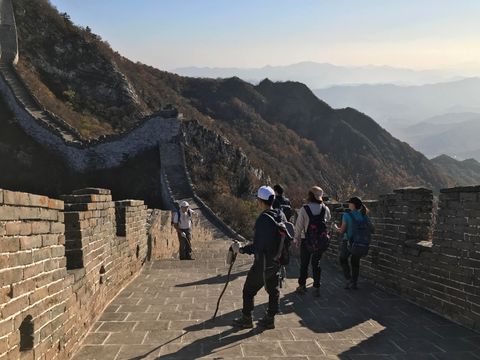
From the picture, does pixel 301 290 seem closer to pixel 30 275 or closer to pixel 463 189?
pixel 463 189

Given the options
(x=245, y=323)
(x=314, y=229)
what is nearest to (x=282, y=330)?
(x=245, y=323)

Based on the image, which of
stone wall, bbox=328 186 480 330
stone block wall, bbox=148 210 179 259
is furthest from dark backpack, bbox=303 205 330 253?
stone block wall, bbox=148 210 179 259

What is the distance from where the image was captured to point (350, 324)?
6.39 metres

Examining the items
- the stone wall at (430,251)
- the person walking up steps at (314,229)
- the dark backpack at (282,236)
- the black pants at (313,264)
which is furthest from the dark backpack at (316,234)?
Result: the dark backpack at (282,236)

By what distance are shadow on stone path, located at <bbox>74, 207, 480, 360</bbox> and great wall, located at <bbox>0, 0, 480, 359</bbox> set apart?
22 mm

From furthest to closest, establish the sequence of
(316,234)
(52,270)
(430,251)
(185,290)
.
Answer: (185,290) → (316,234) → (430,251) → (52,270)

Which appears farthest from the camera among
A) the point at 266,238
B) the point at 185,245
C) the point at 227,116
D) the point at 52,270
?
the point at 227,116

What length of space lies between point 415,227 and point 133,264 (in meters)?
5.30

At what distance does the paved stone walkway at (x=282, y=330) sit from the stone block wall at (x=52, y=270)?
0.45 m

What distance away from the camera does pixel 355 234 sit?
320 inches

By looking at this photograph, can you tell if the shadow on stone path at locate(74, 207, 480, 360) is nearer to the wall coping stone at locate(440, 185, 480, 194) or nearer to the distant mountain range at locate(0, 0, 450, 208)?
the wall coping stone at locate(440, 185, 480, 194)

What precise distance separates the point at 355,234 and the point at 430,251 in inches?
53.4

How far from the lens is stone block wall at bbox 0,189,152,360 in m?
3.49

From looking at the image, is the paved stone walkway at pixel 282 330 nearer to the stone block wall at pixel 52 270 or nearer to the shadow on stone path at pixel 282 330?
the shadow on stone path at pixel 282 330
